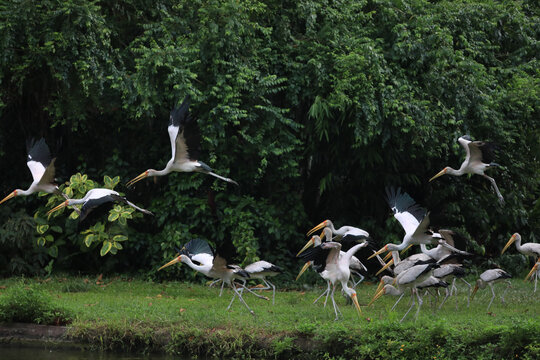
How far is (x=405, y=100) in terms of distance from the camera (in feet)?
39.4

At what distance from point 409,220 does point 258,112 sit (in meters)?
3.37

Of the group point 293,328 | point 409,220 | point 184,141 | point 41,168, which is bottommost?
point 293,328

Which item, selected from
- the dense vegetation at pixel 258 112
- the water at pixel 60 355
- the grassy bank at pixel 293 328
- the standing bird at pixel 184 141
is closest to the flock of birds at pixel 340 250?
the standing bird at pixel 184 141

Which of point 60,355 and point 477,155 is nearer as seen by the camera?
point 60,355

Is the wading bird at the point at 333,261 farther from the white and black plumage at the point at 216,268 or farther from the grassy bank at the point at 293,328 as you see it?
the white and black plumage at the point at 216,268

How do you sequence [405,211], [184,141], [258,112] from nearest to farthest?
[184,141]
[405,211]
[258,112]

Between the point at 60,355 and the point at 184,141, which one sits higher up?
the point at 184,141

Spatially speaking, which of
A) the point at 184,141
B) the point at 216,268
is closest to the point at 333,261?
the point at 216,268

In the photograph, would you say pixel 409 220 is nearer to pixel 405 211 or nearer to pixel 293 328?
pixel 405 211

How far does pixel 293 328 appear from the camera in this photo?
772 cm

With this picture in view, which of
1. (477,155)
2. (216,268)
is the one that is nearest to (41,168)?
(216,268)

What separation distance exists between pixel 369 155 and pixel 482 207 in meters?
3.13

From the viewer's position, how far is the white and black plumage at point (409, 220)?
9562 mm

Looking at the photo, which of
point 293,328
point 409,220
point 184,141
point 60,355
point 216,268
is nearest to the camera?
point 293,328
